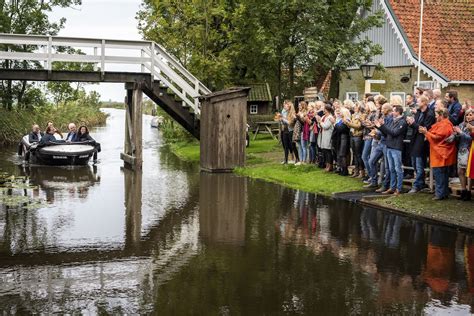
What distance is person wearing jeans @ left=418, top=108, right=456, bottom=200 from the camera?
1345 cm

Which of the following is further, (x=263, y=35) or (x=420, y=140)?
(x=263, y=35)

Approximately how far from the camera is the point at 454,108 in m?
14.3

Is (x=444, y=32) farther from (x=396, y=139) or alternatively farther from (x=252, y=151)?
(x=396, y=139)

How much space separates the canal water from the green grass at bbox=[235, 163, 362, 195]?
113 centimetres

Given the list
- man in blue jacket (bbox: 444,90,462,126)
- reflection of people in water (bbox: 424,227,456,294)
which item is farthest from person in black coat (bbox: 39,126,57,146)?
reflection of people in water (bbox: 424,227,456,294)

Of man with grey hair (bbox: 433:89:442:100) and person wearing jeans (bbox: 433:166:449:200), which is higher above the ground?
man with grey hair (bbox: 433:89:442:100)

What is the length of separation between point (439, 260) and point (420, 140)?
5278mm

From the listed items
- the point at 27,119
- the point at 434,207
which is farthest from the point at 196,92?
the point at 27,119

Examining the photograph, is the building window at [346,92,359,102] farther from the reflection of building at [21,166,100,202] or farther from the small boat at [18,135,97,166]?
the reflection of building at [21,166,100,202]

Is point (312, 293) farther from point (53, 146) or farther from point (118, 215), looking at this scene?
point (53, 146)

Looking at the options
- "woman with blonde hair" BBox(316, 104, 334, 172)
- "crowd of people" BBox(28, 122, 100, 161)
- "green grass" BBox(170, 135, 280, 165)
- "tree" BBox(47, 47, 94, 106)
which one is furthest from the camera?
"tree" BBox(47, 47, 94, 106)

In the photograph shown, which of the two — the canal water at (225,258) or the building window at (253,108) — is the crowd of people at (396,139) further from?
the building window at (253,108)

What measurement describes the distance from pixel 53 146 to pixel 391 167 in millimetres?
13232

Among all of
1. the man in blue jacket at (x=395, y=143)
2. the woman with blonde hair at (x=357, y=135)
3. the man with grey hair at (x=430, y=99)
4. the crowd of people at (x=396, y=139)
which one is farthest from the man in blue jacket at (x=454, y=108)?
the woman with blonde hair at (x=357, y=135)
